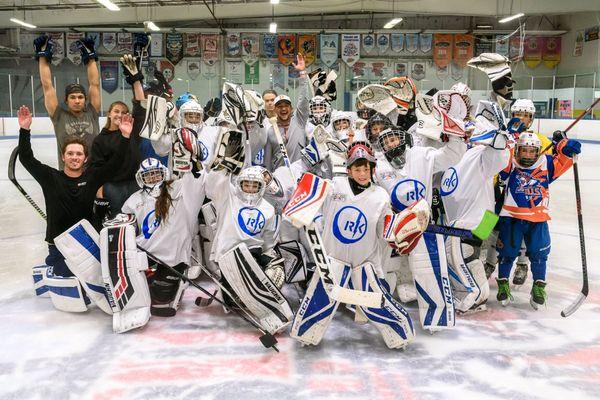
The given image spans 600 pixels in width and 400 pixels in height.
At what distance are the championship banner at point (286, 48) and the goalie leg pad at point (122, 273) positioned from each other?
45.2 ft

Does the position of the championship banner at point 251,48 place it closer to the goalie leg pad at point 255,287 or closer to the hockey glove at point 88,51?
the hockey glove at point 88,51

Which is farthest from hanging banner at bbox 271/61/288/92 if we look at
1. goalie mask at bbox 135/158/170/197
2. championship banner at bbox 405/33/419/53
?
goalie mask at bbox 135/158/170/197

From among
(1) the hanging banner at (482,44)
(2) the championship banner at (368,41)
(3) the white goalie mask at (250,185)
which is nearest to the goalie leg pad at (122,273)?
(3) the white goalie mask at (250,185)

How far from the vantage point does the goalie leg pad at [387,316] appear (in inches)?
91.0

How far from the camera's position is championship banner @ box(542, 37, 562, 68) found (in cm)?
1662

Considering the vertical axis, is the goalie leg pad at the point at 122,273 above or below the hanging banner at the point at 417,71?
below

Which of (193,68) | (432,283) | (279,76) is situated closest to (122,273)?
(432,283)

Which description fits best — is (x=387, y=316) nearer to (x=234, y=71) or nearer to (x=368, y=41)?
(x=234, y=71)

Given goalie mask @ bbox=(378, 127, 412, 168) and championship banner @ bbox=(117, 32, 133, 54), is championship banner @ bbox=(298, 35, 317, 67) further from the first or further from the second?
goalie mask @ bbox=(378, 127, 412, 168)

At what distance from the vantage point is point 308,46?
1581 cm

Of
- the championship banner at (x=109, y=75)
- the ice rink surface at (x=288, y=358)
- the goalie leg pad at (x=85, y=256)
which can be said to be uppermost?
the championship banner at (x=109, y=75)

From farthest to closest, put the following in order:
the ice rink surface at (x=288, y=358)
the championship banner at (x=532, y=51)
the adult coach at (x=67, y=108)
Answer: the championship banner at (x=532, y=51) < the adult coach at (x=67, y=108) < the ice rink surface at (x=288, y=358)

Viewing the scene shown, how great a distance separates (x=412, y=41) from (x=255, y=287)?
14.8m

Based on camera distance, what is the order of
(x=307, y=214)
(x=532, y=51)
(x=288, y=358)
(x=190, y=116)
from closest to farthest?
(x=307, y=214)
(x=288, y=358)
(x=190, y=116)
(x=532, y=51)
